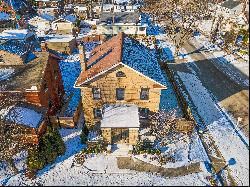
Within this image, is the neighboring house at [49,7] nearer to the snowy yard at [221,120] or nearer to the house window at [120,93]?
the snowy yard at [221,120]

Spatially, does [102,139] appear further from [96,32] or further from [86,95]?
[96,32]

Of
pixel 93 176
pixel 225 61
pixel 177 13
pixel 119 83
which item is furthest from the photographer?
pixel 177 13

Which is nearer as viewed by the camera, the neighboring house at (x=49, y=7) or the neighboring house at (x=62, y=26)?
the neighboring house at (x=62, y=26)

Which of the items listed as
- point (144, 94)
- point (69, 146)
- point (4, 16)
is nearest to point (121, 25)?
point (4, 16)

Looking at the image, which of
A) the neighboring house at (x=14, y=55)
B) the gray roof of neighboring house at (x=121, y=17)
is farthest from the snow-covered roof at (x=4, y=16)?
the neighboring house at (x=14, y=55)

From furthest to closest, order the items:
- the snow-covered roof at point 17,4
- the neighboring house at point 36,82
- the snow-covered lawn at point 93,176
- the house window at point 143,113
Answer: the snow-covered roof at point 17,4, the house window at point 143,113, the neighboring house at point 36,82, the snow-covered lawn at point 93,176

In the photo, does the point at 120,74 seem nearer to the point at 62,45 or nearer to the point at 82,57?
the point at 82,57
